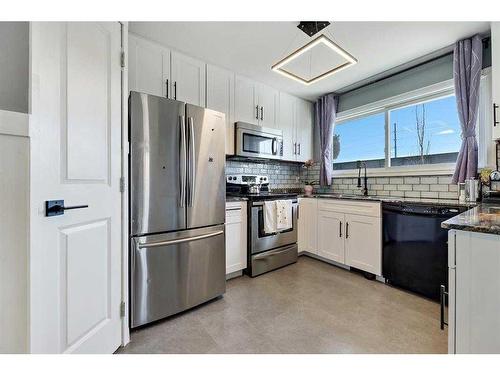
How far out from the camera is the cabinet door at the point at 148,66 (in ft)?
7.39

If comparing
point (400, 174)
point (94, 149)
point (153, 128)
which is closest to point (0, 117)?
point (94, 149)

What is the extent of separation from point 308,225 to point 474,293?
2295mm

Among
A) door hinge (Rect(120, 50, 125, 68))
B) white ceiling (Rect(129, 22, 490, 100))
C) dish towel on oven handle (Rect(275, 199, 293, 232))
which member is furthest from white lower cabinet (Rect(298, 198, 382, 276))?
door hinge (Rect(120, 50, 125, 68))

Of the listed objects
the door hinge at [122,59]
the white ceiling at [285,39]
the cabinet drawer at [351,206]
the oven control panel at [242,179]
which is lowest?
the cabinet drawer at [351,206]

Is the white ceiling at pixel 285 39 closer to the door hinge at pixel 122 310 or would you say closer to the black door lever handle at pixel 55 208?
the black door lever handle at pixel 55 208

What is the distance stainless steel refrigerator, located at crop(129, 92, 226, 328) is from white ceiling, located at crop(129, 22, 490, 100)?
800 mm

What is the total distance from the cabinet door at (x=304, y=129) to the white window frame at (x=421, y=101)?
471 millimetres

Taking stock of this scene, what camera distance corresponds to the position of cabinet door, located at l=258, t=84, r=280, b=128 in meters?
3.30

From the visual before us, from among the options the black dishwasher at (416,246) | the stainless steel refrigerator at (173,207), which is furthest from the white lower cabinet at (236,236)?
the black dishwasher at (416,246)

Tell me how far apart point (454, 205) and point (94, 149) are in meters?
2.70

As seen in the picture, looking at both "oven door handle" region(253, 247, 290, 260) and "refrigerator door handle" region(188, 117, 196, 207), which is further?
"oven door handle" region(253, 247, 290, 260)

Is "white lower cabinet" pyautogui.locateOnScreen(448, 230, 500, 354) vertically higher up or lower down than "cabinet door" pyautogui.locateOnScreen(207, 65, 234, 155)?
lower down

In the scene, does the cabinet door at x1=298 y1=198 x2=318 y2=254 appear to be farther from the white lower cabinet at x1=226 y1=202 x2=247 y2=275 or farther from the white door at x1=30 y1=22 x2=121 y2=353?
the white door at x1=30 y1=22 x2=121 y2=353
